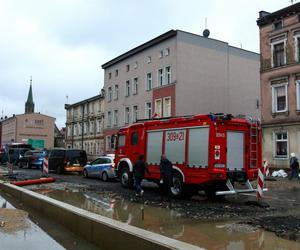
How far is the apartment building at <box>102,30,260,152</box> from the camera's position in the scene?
43250mm

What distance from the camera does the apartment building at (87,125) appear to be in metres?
62.7

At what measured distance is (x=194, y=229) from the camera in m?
9.54

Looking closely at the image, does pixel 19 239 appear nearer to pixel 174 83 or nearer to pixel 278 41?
pixel 278 41

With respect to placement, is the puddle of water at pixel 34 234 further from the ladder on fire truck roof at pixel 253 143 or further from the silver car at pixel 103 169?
the silver car at pixel 103 169

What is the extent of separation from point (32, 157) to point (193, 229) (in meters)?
31.9

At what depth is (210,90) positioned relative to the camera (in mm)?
45594

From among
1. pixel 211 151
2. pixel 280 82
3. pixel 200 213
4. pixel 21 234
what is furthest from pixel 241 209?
pixel 280 82

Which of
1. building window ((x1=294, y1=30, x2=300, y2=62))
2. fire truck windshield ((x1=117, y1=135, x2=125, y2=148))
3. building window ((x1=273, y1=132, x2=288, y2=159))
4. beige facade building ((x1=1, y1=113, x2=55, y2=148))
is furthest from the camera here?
beige facade building ((x1=1, y1=113, x2=55, y2=148))

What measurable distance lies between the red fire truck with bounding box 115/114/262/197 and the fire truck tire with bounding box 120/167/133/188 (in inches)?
93.4

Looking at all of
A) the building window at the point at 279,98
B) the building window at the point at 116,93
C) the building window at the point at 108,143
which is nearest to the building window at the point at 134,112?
the building window at the point at 116,93

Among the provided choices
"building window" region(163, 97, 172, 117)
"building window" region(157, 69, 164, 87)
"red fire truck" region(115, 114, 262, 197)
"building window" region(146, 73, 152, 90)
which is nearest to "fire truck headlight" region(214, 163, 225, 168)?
"red fire truck" region(115, 114, 262, 197)

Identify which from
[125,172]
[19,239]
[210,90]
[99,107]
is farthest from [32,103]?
[19,239]

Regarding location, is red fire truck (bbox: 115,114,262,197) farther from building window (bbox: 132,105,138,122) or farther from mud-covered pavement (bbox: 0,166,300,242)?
building window (bbox: 132,105,138,122)

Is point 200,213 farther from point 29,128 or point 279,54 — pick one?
point 29,128
